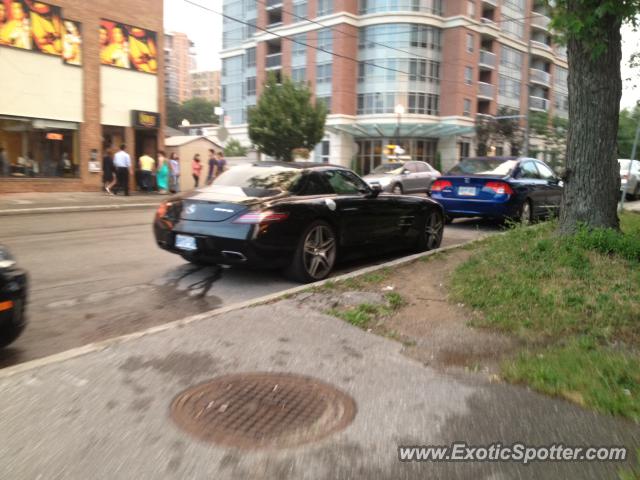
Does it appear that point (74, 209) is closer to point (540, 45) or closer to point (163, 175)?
point (163, 175)

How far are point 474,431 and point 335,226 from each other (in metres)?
4.15

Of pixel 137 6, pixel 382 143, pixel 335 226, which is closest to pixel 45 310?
pixel 335 226

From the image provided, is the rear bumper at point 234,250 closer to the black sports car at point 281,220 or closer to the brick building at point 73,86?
the black sports car at point 281,220

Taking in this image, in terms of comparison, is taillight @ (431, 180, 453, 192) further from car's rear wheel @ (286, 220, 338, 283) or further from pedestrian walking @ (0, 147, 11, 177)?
pedestrian walking @ (0, 147, 11, 177)

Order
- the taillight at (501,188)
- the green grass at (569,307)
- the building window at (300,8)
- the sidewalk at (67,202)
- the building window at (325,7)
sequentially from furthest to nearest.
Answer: the building window at (300,8) < the building window at (325,7) < the sidewalk at (67,202) < the taillight at (501,188) < the green grass at (569,307)

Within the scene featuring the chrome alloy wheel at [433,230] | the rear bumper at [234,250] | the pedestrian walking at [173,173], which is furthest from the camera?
the pedestrian walking at [173,173]

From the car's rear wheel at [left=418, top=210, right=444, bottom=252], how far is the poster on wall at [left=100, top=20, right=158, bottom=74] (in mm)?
17401

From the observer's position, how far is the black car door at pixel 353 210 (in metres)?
7.02

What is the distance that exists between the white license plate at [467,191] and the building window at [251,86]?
5039cm

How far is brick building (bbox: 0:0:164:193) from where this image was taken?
19.0m

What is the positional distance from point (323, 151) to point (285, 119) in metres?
17.0

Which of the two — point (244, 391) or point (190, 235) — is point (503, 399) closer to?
point (244, 391)

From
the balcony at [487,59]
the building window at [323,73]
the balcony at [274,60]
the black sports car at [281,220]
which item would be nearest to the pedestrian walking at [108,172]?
the black sports car at [281,220]

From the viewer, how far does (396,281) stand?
6.32 m
